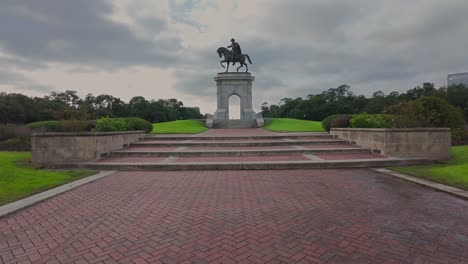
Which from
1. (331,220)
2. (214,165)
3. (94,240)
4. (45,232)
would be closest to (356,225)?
(331,220)

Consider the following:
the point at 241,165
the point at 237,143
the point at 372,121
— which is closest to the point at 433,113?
the point at 372,121

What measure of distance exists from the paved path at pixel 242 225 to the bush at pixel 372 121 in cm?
696

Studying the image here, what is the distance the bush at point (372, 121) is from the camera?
12.4 m

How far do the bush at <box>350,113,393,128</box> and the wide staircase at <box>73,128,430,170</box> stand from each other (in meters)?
1.22

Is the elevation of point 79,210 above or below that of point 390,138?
below

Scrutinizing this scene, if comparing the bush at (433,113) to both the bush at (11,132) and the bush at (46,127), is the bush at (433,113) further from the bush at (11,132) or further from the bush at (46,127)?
the bush at (11,132)

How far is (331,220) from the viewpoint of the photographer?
400 cm

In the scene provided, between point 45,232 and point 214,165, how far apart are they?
534 centimetres

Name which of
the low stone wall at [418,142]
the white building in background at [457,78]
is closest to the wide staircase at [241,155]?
the low stone wall at [418,142]

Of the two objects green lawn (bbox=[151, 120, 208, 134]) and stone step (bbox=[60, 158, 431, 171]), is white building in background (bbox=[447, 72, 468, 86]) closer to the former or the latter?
green lawn (bbox=[151, 120, 208, 134])

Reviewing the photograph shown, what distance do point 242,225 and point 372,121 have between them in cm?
1133

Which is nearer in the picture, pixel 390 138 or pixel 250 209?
pixel 250 209

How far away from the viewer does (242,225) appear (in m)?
3.85

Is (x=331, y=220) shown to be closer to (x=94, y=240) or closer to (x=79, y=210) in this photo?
(x=94, y=240)
